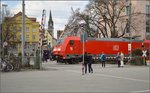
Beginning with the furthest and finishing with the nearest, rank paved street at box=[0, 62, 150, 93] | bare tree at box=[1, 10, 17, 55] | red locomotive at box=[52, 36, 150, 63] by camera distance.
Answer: bare tree at box=[1, 10, 17, 55] → red locomotive at box=[52, 36, 150, 63] → paved street at box=[0, 62, 150, 93]

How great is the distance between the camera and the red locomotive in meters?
49.7

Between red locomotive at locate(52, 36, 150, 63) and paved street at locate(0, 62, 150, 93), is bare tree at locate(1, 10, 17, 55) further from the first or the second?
paved street at locate(0, 62, 150, 93)

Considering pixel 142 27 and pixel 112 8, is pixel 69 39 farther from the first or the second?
pixel 142 27

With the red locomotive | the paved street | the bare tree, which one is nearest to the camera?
the paved street

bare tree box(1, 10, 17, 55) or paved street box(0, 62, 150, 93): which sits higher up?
bare tree box(1, 10, 17, 55)

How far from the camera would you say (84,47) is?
5053 centimetres

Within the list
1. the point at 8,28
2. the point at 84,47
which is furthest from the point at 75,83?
the point at 8,28

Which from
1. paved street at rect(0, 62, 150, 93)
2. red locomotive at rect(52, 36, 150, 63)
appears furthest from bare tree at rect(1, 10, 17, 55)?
paved street at rect(0, 62, 150, 93)

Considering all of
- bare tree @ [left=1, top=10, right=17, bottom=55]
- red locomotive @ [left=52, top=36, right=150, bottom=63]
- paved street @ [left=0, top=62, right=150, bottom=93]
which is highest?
bare tree @ [left=1, top=10, right=17, bottom=55]

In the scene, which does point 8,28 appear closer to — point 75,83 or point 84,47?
point 84,47

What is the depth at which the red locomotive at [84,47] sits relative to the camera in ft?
163

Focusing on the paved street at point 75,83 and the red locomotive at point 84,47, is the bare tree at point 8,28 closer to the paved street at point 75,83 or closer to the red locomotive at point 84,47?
the red locomotive at point 84,47

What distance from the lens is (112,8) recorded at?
66.5 metres

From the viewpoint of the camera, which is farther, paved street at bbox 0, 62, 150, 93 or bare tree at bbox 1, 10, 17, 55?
bare tree at bbox 1, 10, 17, 55
